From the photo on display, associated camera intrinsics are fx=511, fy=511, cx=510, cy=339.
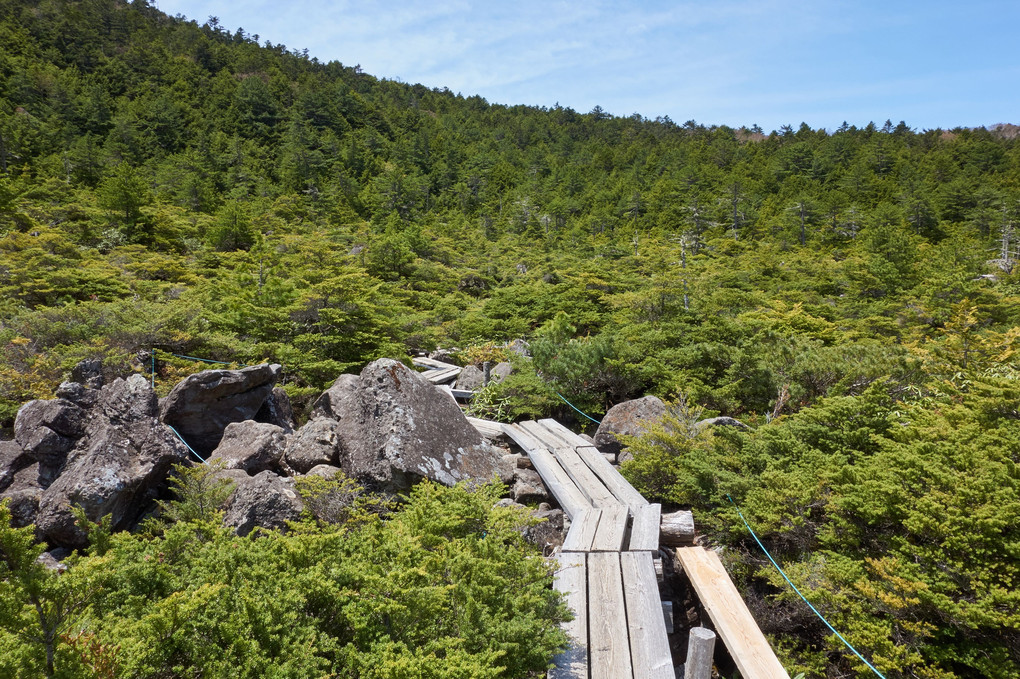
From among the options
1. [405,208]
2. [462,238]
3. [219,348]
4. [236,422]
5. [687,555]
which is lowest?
[687,555]

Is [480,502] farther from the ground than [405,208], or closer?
closer

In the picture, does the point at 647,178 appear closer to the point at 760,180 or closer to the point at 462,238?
the point at 760,180

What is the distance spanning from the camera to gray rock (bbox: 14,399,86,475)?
6.17 m

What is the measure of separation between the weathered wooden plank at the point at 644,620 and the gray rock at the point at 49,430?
6.75 m

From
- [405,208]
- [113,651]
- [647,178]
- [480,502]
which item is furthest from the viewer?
[647,178]

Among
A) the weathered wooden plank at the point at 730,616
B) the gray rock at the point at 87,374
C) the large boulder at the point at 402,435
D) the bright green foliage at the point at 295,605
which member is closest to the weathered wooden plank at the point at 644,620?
the weathered wooden plank at the point at 730,616

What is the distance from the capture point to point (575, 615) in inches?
158

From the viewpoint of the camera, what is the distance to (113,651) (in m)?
2.36

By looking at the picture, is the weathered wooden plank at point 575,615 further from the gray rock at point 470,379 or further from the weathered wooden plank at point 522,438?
the gray rock at point 470,379

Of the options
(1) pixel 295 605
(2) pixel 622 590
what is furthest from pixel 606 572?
(1) pixel 295 605

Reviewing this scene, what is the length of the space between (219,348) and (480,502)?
27.1ft

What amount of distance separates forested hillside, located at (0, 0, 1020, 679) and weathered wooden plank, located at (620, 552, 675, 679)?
1293 mm

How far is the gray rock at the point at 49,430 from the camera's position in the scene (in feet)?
20.2

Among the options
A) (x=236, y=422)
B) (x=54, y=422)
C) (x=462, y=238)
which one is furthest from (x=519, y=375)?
(x=462, y=238)
